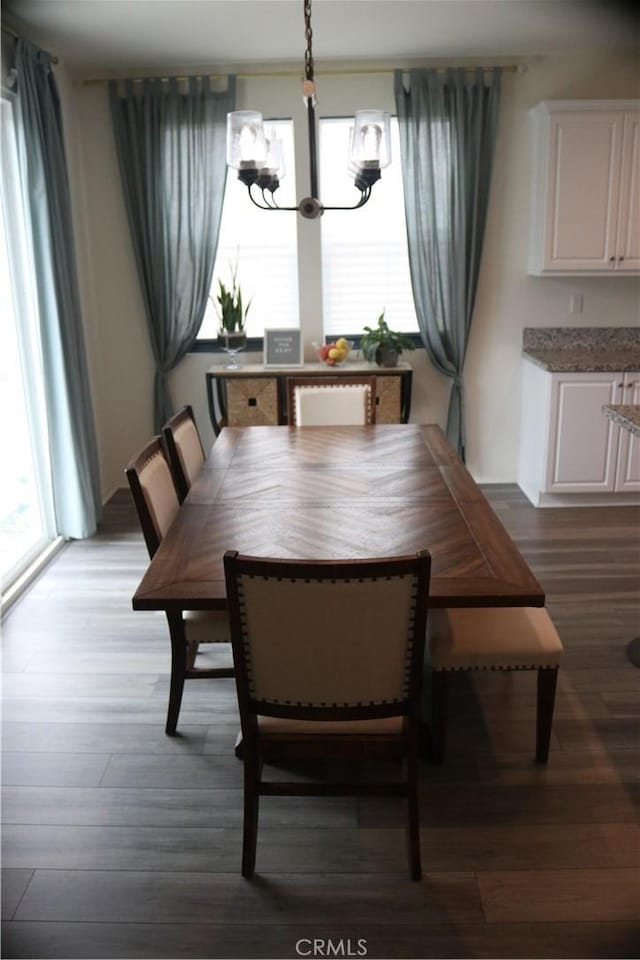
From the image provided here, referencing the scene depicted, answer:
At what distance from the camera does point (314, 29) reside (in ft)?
12.4

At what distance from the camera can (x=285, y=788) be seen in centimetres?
196

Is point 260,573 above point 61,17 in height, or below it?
Answer: below

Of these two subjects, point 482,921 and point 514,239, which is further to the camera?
point 514,239

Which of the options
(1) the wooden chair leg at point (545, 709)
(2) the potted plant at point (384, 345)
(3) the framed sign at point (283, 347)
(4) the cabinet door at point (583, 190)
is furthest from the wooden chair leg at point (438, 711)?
(4) the cabinet door at point (583, 190)

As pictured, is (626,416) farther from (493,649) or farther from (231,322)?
(231,322)

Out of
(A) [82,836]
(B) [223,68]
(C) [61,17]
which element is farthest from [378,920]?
(B) [223,68]

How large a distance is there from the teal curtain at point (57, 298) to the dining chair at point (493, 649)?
2.50 m

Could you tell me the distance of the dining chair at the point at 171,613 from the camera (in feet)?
7.79

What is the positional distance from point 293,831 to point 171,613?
2.43 feet

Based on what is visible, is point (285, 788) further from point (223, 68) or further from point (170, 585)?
point (223, 68)

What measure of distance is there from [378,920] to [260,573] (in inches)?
36.4

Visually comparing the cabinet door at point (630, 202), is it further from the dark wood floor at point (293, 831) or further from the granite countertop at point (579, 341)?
the dark wood floor at point (293, 831)

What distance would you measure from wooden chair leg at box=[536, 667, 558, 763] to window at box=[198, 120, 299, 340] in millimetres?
3155

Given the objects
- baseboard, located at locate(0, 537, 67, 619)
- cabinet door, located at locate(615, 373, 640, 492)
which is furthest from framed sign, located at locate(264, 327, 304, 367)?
cabinet door, located at locate(615, 373, 640, 492)
